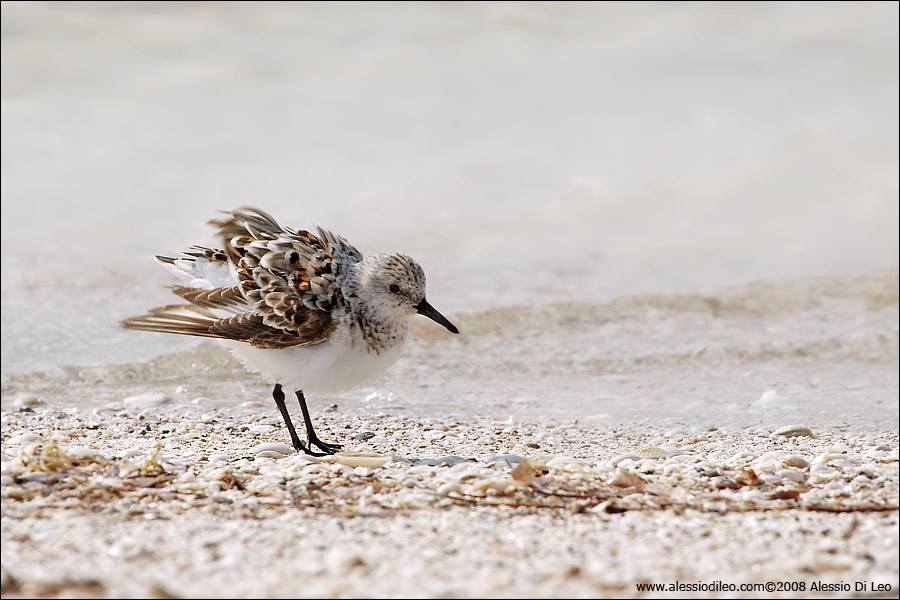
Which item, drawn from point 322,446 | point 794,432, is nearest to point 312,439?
point 322,446

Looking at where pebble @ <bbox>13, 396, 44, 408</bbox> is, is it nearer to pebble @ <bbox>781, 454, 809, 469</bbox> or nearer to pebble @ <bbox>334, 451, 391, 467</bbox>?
pebble @ <bbox>334, 451, 391, 467</bbox>

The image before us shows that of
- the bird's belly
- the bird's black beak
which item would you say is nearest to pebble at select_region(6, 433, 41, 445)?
the bird's belly

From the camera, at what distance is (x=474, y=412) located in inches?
259

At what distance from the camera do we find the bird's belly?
15.5 ft

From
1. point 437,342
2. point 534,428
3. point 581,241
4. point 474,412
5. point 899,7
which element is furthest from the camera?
point 899,7

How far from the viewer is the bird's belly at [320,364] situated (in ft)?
15.5

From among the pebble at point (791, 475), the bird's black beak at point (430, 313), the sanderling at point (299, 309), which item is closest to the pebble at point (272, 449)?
the sanderling at point (299, 309)

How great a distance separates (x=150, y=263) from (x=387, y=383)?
416cm

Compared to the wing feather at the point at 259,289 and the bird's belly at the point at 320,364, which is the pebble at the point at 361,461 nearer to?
the bird's belly at the point at 320,364

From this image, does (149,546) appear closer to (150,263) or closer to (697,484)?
(697,484)

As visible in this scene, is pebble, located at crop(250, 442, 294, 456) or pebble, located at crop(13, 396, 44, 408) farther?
pebble, located at crop(13, 396, 44, 408)

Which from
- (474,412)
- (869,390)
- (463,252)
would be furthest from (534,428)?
(463,252)

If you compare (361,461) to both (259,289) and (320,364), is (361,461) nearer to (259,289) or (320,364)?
(320,364)

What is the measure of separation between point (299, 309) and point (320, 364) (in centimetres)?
27
